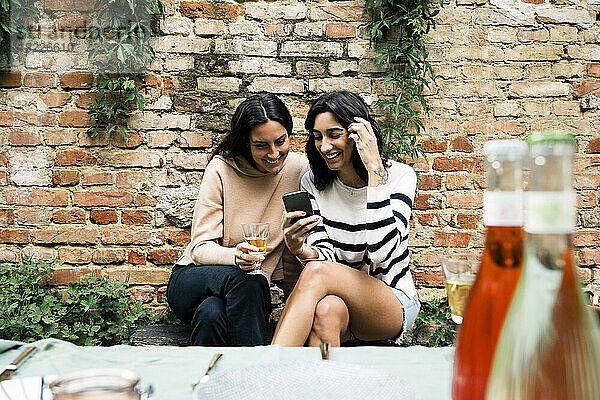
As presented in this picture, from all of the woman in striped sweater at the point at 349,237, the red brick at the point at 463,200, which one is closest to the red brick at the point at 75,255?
the woman in striped sweater at the point at 349,237

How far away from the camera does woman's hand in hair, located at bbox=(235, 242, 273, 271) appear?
2.12 meters

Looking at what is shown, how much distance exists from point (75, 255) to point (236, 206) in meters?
0.95

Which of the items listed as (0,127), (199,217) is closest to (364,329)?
(199,217)

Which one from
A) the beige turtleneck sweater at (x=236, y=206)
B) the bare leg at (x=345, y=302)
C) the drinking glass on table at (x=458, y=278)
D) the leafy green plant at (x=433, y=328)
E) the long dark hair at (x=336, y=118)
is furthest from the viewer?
the leafy green plant at (x=433, y=328)

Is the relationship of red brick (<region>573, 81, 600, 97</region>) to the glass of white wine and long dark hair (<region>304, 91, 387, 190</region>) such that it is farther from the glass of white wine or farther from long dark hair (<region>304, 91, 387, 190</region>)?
the glass of white wine

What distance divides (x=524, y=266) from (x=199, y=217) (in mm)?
1943

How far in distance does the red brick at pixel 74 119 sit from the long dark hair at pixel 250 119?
804 mm

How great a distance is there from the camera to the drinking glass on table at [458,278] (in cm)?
92

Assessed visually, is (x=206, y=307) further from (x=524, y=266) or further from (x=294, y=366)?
(x=524, y=266)

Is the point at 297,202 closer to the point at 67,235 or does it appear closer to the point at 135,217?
the point at 135,217

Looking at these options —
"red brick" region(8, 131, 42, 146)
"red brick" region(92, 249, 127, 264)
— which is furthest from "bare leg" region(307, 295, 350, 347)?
"red brick" region(8, 131, 42, 146)

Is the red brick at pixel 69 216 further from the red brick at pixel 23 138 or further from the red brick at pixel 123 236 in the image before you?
the red brick at pixel 23 138

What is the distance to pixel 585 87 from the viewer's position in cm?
288

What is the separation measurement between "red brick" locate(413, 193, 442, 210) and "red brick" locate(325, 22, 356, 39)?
89cm
